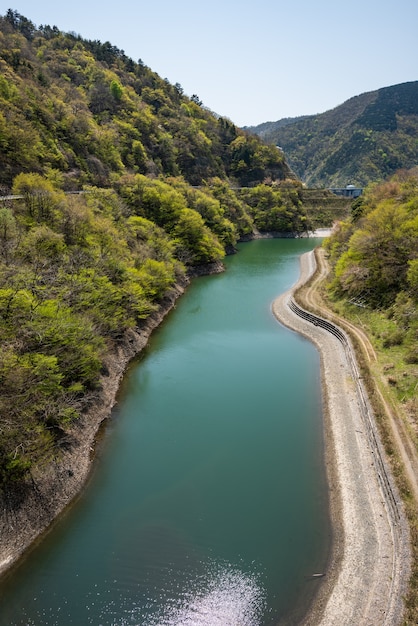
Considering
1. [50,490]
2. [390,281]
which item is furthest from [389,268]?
[50,490]

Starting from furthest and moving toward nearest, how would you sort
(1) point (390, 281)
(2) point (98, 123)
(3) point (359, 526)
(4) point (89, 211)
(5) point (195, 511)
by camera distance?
1. (2) point (98, 123)
2. (4) point (89, 211)
3. (1) point (390, 281)
4. (5) point (195, 511)
5. (3) point (359, 526)

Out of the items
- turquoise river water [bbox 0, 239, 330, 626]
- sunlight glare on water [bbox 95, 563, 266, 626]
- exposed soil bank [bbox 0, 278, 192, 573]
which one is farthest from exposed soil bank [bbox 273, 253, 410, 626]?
exposed soil bank [bbox 0, 278, 192, 573]

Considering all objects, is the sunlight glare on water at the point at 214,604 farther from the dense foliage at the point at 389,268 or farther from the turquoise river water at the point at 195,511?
the dense foliage at the point at 389,268

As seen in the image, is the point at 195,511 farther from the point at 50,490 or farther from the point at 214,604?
the point at 50,490

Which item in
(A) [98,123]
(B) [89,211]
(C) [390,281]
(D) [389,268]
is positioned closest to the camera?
(C) [390,281]

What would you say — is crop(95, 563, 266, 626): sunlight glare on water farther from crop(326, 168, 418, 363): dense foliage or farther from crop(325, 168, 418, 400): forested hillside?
crop(326, 168, 418, 363): dense foliage

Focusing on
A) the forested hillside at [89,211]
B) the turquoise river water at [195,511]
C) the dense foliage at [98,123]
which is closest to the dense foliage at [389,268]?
the turquoise river water at [195,511]
